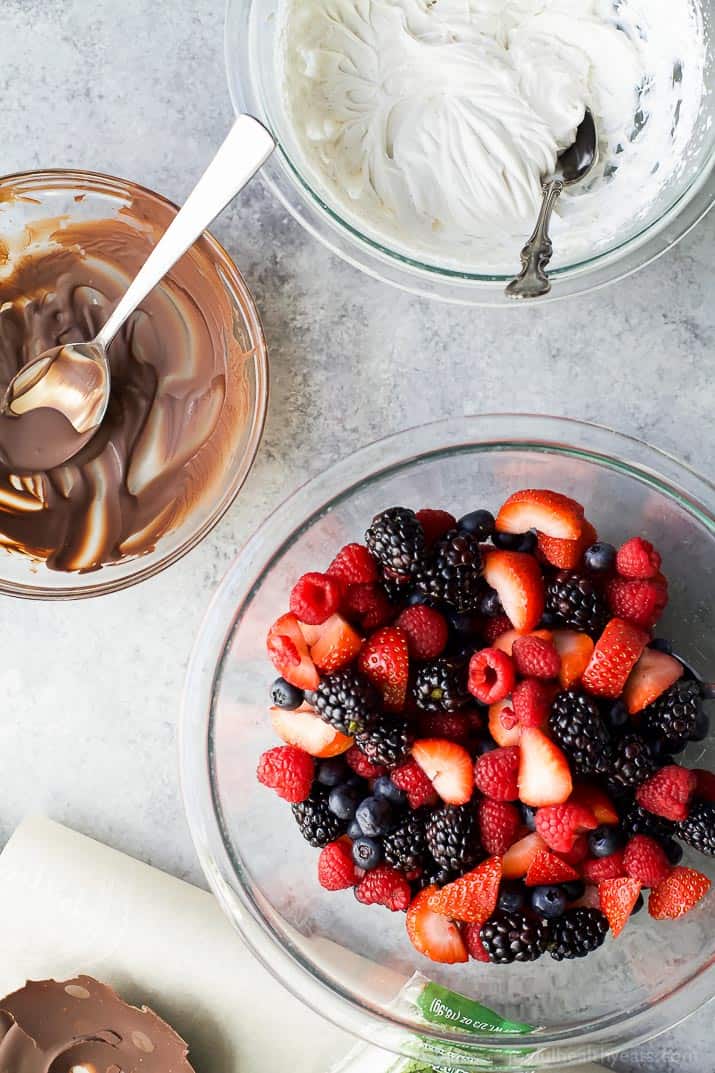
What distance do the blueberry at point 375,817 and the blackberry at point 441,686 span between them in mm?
137

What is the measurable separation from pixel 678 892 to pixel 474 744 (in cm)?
32

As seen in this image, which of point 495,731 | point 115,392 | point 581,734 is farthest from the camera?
point 115,392

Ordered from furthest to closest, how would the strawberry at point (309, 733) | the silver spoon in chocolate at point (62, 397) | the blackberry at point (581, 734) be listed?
1. the silver spoon in chocolate at point (62, 397)
2. the strawberry at point (309, 733)
3. the blackberry at point (581, 734)

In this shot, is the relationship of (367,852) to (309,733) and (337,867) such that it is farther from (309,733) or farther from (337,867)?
(309,733)

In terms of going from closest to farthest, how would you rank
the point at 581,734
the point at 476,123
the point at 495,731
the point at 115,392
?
the point at 581,734 → the point at 495,731 → the point at 476,123 → the point at 115,392

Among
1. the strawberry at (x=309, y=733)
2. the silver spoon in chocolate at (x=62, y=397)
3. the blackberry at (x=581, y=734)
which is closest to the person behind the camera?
the blackberry at (x=581, y=734)

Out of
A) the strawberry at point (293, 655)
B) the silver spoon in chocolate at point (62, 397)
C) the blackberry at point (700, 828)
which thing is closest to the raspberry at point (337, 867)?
the strawberry at point (293, 655)

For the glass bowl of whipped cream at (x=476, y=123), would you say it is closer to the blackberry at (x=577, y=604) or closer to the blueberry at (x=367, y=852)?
the blackberry at (x=577, y=604)

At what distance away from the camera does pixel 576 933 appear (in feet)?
4.22

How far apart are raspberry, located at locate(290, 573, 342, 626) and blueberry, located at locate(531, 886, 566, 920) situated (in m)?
0.44

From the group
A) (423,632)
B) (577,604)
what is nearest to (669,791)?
(577,604)

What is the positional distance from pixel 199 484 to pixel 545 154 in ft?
2.26

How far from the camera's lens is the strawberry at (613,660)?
1.26 meters

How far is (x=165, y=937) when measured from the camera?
1.59 m
